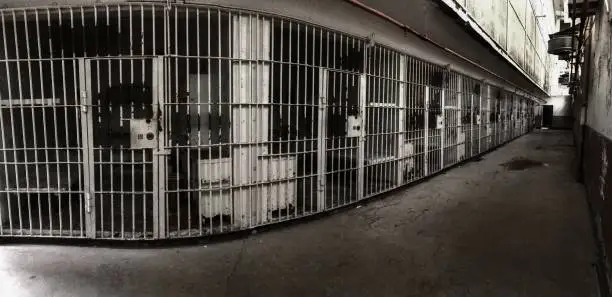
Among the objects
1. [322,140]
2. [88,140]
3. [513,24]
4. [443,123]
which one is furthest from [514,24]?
[88,140]

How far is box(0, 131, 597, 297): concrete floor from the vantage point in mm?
3262

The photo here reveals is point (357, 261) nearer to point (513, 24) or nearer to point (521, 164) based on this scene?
point (521, 164)

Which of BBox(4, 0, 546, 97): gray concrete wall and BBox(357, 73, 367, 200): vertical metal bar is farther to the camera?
BBox(357, 73, 367, 200): vertical metal bar

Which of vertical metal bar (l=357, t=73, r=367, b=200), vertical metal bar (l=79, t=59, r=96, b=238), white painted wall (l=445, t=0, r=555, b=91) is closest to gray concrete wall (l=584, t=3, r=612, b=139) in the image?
white painted wall (l=445, t=0, r=555, b=91)

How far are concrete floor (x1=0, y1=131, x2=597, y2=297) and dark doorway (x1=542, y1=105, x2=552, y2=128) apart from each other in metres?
32.6

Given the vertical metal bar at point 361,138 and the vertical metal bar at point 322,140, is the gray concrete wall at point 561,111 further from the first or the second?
the vertical metal bar at point 322,140

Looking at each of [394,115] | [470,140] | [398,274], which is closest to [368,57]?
[394,115]

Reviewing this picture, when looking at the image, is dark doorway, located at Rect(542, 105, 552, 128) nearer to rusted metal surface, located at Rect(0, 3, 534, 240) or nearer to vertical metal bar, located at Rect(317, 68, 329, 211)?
rusted metal surface, located at Rect(0, 3, 534, 240)

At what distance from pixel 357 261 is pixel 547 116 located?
36.8 meters

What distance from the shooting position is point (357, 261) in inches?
151

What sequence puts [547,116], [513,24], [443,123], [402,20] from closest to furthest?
[402,20] → [443,123] → [513,24] → [547,116]

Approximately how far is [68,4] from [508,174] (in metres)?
9.61

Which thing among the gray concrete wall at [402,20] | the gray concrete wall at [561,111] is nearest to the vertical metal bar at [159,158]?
the gray concrete wall at [402,20]

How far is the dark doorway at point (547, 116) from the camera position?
109 ft
